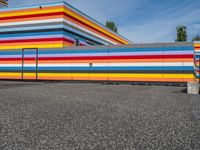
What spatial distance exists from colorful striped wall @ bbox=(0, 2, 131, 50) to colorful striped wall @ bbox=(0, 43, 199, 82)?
1.13 m

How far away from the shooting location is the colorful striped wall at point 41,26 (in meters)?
21.1

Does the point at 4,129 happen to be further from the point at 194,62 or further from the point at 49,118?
the point at 194,62

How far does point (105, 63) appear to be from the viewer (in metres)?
18.5

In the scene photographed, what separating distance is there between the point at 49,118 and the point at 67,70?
14498 mm

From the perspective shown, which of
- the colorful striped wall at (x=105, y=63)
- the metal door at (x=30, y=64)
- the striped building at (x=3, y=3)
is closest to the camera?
the colorful striped wall at (x=105, y=63)

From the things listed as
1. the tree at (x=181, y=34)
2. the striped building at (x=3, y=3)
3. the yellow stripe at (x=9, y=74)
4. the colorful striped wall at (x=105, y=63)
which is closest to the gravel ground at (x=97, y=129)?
the colorful striped wall at (x=105, y=63)

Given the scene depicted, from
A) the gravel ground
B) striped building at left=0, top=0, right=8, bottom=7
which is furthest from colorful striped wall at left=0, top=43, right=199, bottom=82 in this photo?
the gravel ground

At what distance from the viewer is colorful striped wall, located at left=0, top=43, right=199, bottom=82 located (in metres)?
16.5

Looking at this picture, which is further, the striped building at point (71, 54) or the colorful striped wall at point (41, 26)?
the colorful striped wall at point (41, 26)

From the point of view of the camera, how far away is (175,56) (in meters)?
16.5

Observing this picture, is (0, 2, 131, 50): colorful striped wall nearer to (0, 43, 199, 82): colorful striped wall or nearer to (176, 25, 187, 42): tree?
(0, 43, 199, 82): colorful striped wall

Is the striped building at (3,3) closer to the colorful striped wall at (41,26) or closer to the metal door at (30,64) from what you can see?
the colorful striped wall at (41,26)

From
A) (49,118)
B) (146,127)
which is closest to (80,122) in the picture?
(49,118)

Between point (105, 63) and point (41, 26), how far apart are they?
305 inches
